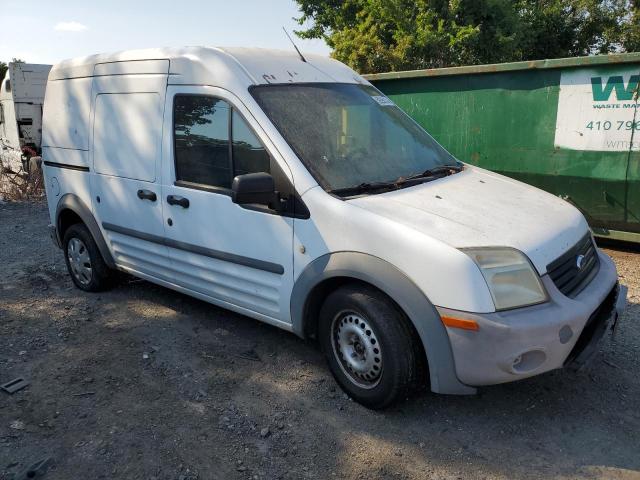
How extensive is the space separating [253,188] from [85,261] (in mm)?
2814

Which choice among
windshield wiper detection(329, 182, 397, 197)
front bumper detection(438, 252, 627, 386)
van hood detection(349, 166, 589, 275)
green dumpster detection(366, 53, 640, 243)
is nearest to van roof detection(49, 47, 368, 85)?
windshield wiper detection(329, 182, 397, 197)

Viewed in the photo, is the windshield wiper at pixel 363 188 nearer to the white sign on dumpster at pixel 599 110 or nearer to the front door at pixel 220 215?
the front door at pixel 220 215

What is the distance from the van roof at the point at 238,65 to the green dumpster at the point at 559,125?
2994mm

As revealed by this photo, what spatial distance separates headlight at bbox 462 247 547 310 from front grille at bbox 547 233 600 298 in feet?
0.50

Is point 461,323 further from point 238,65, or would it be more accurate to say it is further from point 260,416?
point 238,65

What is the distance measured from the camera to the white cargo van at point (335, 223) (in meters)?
2.70

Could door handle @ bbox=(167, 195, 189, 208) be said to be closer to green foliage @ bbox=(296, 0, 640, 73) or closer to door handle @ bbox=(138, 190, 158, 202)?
door handle @ bbox=(138, 190, 158, 202)

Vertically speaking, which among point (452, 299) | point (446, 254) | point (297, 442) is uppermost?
point (446, 254)

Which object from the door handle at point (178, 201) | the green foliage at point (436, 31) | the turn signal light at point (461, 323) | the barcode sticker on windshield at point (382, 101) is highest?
the green foliage at point (436, 31)

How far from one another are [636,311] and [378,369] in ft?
8.61

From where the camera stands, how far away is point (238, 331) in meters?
4.32

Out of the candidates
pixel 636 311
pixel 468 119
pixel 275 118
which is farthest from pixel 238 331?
pixel 468 119

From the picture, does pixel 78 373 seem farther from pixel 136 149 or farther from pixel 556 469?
pixel 556 469

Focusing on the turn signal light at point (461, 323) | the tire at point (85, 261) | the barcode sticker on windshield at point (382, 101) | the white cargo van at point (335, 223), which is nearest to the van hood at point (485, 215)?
the white cargo van at point (335, 223)
